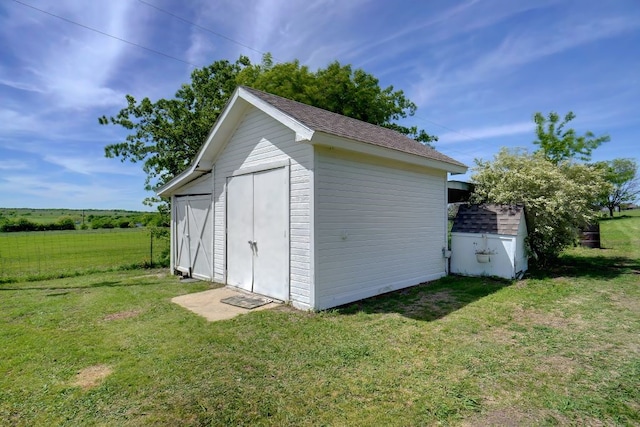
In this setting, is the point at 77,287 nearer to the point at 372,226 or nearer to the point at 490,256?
the point at 372,226

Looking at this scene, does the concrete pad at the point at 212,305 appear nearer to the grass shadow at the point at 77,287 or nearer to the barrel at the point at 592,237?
the grass shadow at the point at 77,287

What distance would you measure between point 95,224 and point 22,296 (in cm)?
1841

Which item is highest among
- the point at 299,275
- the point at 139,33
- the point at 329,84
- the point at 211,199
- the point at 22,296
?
the point at 329,84

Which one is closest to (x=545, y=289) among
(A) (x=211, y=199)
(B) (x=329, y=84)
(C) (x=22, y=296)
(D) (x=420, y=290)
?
(D) (x=420, y=290)

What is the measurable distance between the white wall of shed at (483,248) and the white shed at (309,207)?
575mm

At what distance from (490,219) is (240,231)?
669 centimetres

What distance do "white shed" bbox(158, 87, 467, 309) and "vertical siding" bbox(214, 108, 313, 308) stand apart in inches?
0.8

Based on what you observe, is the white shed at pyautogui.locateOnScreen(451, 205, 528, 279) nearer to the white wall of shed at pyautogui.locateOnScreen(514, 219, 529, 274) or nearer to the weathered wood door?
the white wall of shed at pyautogui.locateOnScreen(514, 219, 529, 274)

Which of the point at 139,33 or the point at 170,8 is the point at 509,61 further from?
the point at 139,33

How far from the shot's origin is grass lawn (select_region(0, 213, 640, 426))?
2.62 m

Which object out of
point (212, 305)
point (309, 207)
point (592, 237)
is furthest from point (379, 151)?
point (592, 237)

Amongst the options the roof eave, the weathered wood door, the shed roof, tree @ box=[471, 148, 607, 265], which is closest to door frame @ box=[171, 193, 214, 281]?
the weathered wood door

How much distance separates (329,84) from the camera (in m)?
17.5

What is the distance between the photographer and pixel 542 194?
8.63 metres
